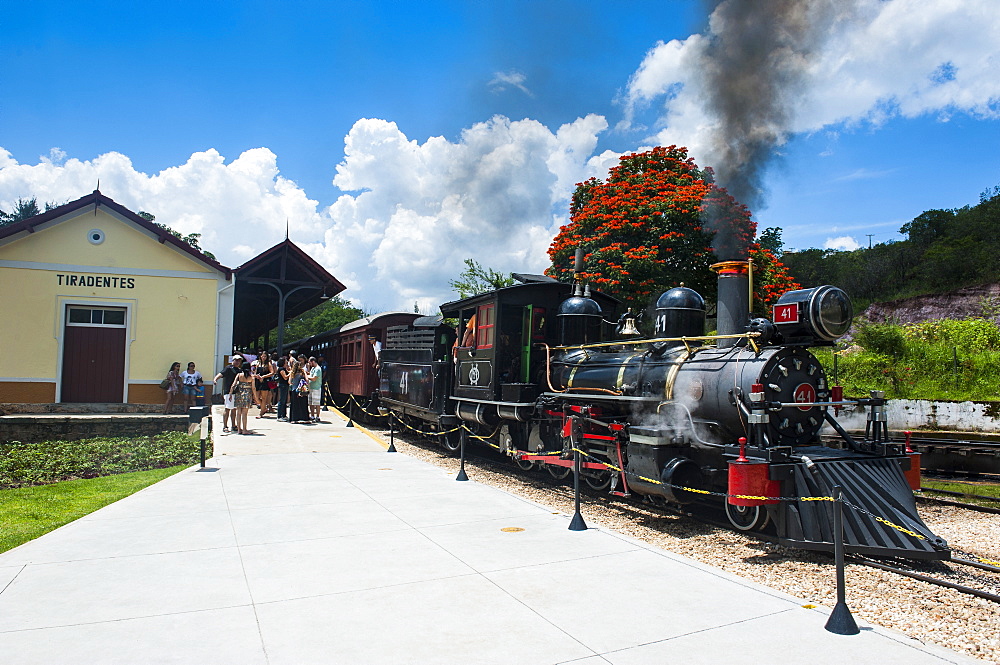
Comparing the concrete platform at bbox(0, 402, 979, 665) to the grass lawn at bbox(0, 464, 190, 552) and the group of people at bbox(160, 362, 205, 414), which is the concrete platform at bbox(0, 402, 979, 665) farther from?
the group of people at bbox(160, 362, 205, 414)

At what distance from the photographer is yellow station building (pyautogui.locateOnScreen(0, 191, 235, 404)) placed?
15.7 m

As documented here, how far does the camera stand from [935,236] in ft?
134

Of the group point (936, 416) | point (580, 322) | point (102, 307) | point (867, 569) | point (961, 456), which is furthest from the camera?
point (102, 307)

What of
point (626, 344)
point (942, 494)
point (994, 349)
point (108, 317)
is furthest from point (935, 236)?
point (108, 317)

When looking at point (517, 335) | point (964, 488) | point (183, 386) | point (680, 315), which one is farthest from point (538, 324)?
point (183, 386)

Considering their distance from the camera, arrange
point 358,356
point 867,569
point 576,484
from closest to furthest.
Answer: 1. point 867,569
2. point 576,484
3. point 358,356

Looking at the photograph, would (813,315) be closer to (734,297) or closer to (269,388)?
(734,297)

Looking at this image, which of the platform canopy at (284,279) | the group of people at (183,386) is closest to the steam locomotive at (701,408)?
the group of people at (183,386)

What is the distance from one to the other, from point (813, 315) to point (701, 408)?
1377 millimetres

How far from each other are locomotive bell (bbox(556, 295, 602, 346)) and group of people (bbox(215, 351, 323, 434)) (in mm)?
7246

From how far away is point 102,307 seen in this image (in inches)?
650

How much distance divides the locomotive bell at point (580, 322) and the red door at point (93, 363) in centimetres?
1269

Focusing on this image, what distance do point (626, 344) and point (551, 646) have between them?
484 cm

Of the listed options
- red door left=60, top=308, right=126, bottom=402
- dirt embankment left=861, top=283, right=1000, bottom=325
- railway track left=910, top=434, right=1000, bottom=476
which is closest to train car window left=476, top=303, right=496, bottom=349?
railway track left=910, top=434, right=1000, bottom=476
